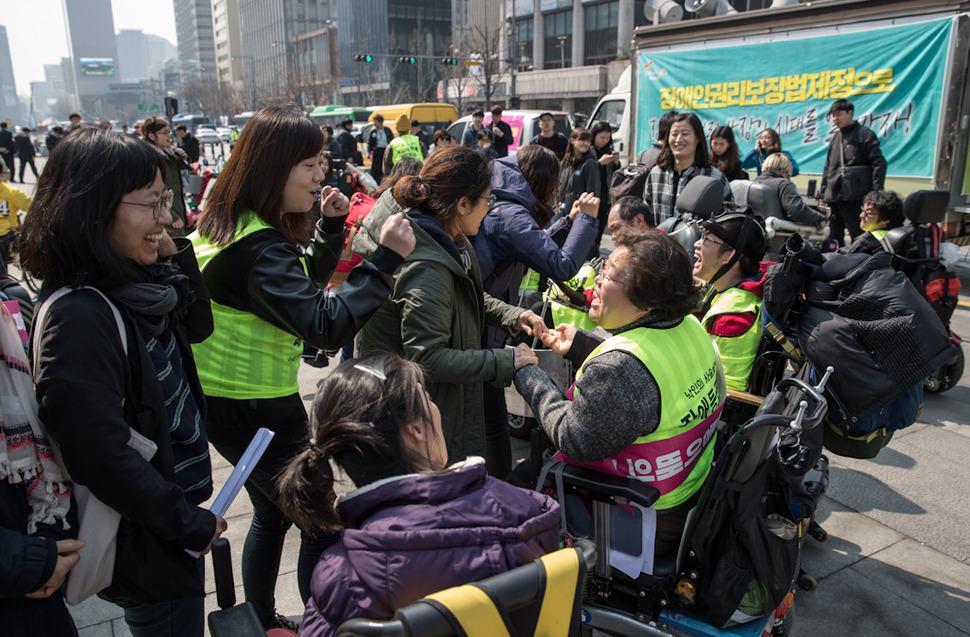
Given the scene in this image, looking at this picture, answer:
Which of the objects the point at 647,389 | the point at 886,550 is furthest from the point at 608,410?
the point at 886,550

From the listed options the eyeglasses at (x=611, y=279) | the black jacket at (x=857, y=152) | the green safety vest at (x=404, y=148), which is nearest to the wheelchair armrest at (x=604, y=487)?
the eyeglasses at (x=611, y=279)

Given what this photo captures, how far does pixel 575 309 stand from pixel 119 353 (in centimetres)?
241

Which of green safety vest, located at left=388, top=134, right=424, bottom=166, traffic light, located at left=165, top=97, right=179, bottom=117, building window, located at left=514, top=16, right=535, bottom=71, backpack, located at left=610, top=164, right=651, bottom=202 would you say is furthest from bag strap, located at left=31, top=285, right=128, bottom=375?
building window, located at left=514, top=16, right=535, bottom=71

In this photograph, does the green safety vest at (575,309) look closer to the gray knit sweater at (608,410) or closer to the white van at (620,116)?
the gray knit sweater at (608,410)

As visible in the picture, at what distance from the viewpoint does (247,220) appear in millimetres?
2109

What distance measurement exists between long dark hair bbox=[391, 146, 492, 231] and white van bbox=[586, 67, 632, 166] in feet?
30.8

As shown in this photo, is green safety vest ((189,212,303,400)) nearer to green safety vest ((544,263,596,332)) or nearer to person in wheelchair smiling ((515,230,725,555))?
person in wheelchair smiling ((515,230,725,555))

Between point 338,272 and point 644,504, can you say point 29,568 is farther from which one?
point 338,272

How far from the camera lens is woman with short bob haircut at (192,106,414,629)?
205 cm

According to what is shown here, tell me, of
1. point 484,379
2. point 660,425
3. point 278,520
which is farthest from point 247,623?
point 660,425

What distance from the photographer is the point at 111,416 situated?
1488mm

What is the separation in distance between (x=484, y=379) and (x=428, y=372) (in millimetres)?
195

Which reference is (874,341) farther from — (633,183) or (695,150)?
(633,183)

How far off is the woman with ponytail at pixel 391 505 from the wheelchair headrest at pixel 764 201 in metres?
4.59
